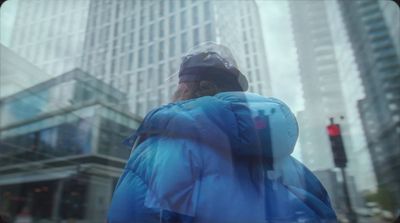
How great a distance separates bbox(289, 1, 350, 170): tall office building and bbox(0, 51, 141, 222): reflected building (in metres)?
0.38

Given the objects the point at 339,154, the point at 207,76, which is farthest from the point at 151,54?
the point at 339,154

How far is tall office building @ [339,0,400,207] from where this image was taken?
0.63m

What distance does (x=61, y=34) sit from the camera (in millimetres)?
952

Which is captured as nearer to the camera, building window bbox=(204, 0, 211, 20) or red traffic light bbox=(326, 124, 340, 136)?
red traffic light bbox=(326, 124, 340, 136)

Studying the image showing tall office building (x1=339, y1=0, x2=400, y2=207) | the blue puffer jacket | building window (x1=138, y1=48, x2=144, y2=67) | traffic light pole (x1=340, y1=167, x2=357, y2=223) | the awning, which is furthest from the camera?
the awning

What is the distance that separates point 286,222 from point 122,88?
2.11 ft

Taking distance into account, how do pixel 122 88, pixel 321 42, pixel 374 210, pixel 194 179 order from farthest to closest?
pixel 122 88, pixel 321 42, pixel 374 210, pixel 194 179

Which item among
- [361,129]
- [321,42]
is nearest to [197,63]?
[321,42]

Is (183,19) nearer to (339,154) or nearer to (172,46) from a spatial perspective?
(172,46)

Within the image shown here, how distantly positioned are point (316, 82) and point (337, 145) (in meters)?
0.15

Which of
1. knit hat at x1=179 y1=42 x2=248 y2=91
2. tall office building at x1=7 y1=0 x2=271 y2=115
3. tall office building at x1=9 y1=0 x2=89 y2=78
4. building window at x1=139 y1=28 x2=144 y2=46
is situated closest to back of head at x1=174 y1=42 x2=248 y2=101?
knit hat at x1=179 y1=42 x2=248 y2=91

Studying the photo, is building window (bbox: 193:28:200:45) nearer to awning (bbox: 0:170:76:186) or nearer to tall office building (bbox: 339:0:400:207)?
tall office building (bbox: 339:0:400:207)

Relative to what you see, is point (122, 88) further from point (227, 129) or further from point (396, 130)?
point (396, 130)

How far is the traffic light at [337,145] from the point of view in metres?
0.56
